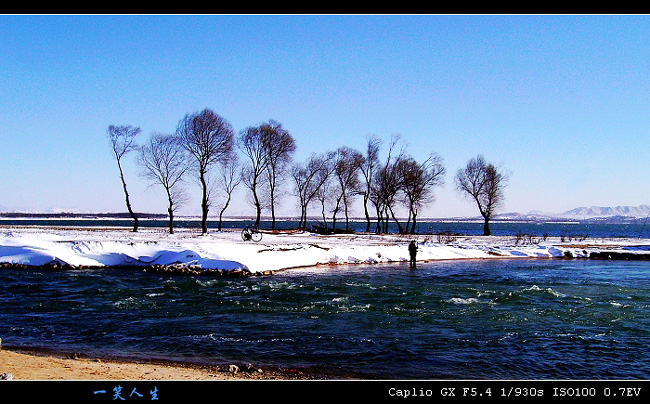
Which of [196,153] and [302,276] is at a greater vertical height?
[196,153]

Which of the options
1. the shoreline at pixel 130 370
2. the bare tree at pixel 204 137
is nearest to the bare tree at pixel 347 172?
the bare tree at pixel 204 137

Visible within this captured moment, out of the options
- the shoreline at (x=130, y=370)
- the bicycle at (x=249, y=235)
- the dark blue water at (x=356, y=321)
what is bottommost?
the dark blue water at (x=356, y=321)

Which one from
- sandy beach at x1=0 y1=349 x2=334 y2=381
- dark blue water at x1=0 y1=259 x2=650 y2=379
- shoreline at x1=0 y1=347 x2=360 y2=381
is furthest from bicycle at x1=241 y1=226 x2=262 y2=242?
sandy beach at x1=0 y1=349 x2=334 y2=381

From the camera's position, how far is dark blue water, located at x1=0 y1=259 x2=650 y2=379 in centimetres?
1111

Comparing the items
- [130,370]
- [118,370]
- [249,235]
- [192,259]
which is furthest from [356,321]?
[249,235]

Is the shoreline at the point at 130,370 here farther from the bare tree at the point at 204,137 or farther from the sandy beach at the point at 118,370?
the bare tree at the point at 204,137

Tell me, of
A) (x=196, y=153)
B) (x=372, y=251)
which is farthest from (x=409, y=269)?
(x=196, y=153)

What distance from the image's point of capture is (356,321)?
15.1 meters

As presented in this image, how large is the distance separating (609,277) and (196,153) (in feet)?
126

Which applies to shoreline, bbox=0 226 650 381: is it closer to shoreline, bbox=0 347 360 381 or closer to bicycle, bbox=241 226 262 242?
shoreline, bbox=0 347 360 381

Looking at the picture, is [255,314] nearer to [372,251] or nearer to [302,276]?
[302,276]

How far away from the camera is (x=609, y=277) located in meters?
26.0

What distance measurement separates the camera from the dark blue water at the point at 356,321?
1111cm

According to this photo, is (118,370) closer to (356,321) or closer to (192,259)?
(356,321)
